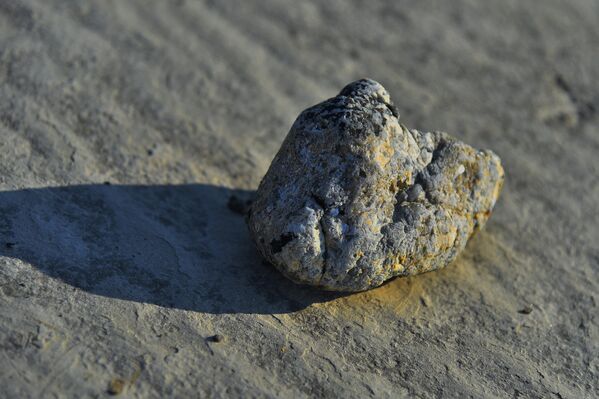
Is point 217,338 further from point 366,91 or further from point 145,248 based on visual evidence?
point 366,91

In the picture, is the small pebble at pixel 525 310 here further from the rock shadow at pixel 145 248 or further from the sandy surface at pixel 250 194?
the rock shadow at pixel 145 248

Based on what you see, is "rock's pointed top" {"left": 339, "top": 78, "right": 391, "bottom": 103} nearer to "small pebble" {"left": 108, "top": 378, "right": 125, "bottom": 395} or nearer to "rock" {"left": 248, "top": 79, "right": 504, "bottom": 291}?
"rock" {"left": 248, "top": 79, "right": 504, "bottom": 291}

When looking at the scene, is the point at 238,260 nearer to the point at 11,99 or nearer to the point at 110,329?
the point at 110,329

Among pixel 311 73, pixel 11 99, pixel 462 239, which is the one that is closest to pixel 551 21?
pixel 311 73

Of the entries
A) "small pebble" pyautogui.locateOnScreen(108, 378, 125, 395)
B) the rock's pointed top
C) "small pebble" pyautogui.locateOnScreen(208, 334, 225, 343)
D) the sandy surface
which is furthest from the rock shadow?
the rock's pointed top

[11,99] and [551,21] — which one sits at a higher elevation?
[551,21]

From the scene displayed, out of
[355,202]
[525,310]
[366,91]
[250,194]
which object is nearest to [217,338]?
[355,202]
